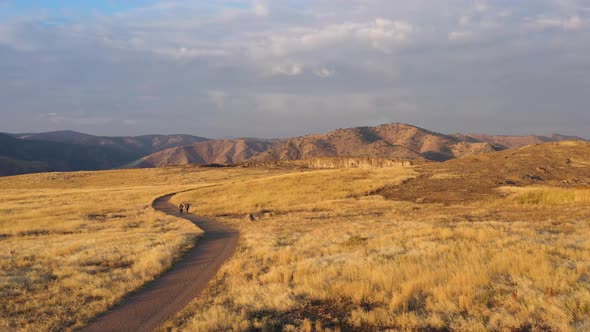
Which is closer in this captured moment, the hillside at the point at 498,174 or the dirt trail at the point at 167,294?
the dirt trail at the point at 167,294

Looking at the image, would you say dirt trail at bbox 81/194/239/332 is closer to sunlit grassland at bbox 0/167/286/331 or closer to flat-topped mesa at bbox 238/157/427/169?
sunlit grassland at bbox 0/167/286/331

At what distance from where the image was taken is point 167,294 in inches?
495

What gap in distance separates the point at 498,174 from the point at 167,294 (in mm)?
49175

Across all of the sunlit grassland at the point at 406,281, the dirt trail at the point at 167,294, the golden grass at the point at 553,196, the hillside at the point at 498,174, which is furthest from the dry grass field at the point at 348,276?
the hillside at the point at 498,174

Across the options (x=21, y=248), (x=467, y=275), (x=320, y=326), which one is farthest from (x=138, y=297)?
(x=21, y=248)

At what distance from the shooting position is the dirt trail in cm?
1006

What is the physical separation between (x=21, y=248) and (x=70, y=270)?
9.62 meters

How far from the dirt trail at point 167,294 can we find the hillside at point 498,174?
27.4m

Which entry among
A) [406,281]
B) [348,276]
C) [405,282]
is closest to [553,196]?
[348,276]

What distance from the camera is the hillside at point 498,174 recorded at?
43.4 metres

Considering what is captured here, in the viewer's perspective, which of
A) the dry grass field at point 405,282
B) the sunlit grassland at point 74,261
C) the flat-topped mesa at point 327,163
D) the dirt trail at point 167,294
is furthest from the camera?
the flat-topped mesa at point 327,163

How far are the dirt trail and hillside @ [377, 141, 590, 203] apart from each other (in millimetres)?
27354

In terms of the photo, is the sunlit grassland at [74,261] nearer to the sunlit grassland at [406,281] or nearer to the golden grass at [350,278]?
the golden grass at [350,278]

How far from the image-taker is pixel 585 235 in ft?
53.6
